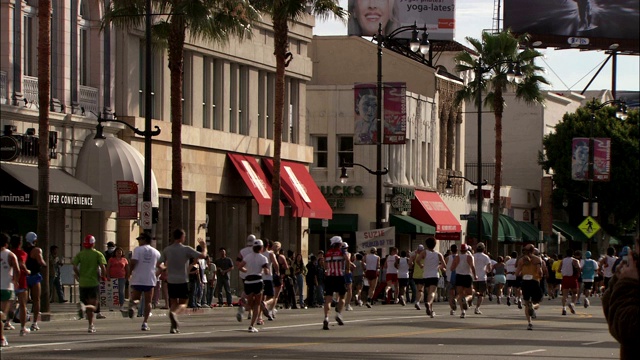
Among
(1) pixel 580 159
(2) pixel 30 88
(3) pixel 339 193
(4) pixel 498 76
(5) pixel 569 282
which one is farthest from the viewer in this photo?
(1) pixel 580 159

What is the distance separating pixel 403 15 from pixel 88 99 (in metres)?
33.8

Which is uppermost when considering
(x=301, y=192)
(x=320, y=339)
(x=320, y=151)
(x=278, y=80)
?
(x=278, y=80)

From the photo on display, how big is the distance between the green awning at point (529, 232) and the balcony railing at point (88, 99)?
37.5 metres

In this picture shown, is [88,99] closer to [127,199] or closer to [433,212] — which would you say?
[127,199]

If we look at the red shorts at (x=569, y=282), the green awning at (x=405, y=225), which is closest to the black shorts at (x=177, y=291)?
the red shorts at (x=569, y=282)

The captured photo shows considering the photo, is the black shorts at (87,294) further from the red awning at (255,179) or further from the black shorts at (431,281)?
the red awning at (255,179)

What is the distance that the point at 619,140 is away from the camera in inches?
3095

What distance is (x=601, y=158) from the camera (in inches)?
2486

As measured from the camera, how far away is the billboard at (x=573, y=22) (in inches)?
3125

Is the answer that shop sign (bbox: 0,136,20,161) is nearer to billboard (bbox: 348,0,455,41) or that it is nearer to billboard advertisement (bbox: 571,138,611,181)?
billboard advertisement (bbox: 571,138,611,181)

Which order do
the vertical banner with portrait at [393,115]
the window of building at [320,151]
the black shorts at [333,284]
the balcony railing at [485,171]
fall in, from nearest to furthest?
1. the black shorts at [333,284]
2. the vertical banner with portrait at [393,115]
3. the window of building at [320,151]
4. the balcony railing at [485,171]

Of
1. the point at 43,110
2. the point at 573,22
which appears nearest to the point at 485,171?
the point at 573,22

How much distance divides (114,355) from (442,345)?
5.77m

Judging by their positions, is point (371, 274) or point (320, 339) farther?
point (371, 274)
